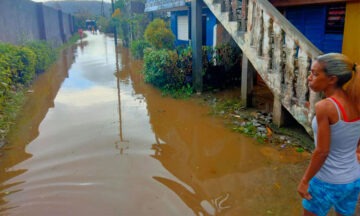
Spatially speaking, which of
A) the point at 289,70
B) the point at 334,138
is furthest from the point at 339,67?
the point at 289,70

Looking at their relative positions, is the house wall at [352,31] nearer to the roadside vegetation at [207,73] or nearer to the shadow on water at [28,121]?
the roadside vegetation at [207,73]

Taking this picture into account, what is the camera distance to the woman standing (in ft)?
6.29

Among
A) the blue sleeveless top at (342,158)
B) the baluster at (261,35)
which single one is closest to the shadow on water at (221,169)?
the blue sleeveless top at (342,158)

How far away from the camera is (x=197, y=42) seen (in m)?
7.98

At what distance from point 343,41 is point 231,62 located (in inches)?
126

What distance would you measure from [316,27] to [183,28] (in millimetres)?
8843

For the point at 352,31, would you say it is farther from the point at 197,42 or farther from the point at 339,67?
the point at 339,67

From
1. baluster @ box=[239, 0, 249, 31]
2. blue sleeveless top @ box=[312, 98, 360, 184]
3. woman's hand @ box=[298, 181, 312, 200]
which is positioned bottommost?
woman's hand @ box=[298, 181, 312, 200]

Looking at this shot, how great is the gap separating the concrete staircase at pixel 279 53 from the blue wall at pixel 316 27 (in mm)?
1661

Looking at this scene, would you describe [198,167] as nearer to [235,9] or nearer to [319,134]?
[319,134]

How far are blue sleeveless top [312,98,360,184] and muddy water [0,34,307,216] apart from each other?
1322 millimetres

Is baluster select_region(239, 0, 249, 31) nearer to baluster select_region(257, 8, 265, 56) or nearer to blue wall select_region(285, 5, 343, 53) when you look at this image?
baluster select_region(257, 8, 265, 56)

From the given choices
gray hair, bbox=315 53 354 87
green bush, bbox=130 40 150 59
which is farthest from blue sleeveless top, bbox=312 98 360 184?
green bush, bbox=130 40 150 59

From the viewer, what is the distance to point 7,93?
7.50 meters
